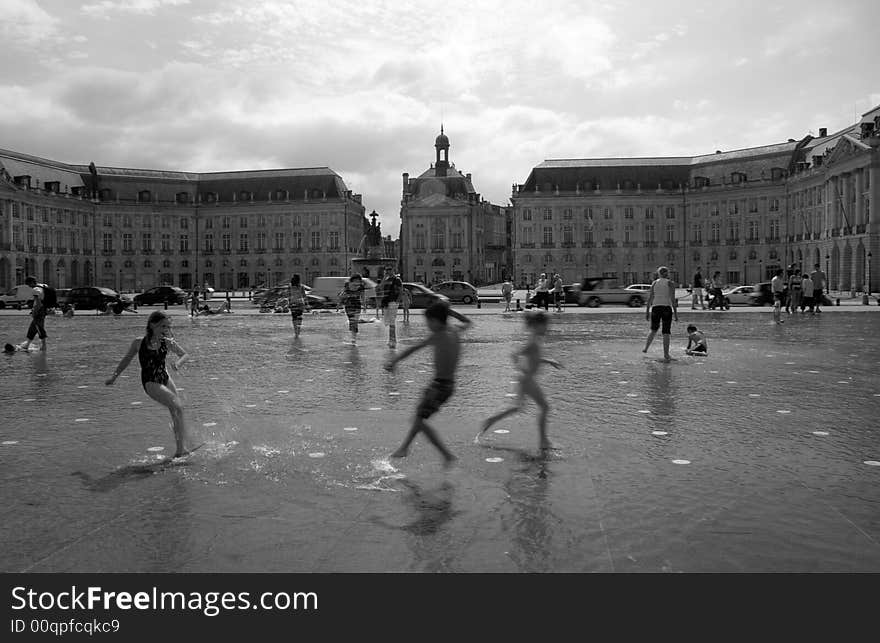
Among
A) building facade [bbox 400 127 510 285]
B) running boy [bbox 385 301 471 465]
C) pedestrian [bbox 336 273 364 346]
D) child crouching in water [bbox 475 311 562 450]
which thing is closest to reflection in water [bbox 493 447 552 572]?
child crouching in water [bbox 475 311 562 450]

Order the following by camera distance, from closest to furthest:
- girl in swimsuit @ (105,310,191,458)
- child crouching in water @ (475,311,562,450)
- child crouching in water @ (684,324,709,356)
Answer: girl in swimsuit @ (105,310,191,458) → child crouching in water @ (475,311,562,450) → child crouching in water @ (684,324,709,356)

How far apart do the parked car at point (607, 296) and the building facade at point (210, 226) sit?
76.6m

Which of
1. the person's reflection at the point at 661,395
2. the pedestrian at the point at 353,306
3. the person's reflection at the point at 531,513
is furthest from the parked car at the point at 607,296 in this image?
the person's reflection at the point at 531,513

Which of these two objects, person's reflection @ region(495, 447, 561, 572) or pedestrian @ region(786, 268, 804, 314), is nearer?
person's reflection @ region(495, 447, 561, 572)

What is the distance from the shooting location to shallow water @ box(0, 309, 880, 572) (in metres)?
5.72

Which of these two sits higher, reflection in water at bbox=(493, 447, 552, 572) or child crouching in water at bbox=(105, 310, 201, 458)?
child crouching in water at bbox=(105, 310, 201, 458)

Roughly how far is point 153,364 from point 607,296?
39.9m

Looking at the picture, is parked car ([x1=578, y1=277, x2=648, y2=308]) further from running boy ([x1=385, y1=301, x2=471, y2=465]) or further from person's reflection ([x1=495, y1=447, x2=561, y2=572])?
running boy ([x1=385, y1=301, x2=471, y2=465])

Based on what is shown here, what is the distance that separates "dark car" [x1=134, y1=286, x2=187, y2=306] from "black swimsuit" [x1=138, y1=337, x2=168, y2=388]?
162 feet

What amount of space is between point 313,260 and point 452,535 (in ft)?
389

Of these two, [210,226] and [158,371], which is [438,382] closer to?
[158,371]

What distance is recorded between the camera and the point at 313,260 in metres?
122

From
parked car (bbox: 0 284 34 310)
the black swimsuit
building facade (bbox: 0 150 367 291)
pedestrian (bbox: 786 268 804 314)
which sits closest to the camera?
the black swimsuit
